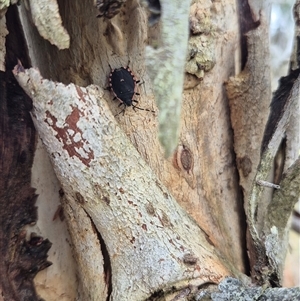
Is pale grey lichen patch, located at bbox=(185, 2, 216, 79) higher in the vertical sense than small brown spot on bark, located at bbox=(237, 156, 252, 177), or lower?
higher

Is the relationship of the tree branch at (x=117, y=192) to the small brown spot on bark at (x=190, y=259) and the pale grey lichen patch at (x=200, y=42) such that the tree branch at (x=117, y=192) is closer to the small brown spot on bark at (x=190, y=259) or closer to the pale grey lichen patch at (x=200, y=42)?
the small brown spot on bark at (x=190, y=259)

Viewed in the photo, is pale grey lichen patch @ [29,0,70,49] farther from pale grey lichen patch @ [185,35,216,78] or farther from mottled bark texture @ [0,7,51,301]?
pale grey lichen patch @ [185,35,216,78]

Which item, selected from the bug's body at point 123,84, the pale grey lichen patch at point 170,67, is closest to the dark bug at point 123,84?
the bug's body at point 123,84

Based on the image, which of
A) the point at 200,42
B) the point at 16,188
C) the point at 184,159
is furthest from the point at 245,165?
the point at 16,188

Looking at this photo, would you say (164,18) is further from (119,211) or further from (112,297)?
(112,297)

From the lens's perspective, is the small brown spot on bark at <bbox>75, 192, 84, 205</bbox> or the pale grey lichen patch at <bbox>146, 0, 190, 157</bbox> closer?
the pale grey lichen patch at <bbox>146, 0, 190, 157</bbox>

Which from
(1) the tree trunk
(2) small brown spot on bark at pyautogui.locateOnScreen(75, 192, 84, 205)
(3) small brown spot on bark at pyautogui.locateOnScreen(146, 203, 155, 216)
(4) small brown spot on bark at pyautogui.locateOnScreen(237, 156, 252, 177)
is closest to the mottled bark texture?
(1) the tree trunk

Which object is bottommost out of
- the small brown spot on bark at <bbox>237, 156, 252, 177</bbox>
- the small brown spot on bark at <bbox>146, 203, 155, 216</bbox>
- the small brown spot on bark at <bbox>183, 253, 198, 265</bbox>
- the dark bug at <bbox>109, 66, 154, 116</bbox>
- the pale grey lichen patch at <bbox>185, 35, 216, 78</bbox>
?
the small brown spot on bark at <bbox>183, 253, 198, 265</bbox>

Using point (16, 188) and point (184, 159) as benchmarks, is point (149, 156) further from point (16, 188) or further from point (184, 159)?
point (16, 188)
